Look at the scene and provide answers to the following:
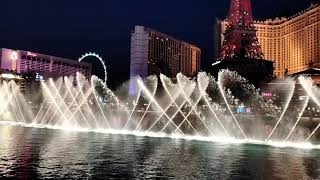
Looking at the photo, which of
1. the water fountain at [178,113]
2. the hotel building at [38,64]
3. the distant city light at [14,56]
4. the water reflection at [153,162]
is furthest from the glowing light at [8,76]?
the water reflection at [153,162]

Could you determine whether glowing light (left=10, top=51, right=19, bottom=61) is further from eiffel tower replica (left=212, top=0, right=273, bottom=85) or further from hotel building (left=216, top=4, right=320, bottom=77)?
→ eiffel tower replica (left=212, top=0, right=273, bottom=85)

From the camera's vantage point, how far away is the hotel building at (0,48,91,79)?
445 ft

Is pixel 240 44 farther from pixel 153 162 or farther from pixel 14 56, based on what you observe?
pixel 153 162

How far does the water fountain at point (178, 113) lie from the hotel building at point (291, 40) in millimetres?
51464

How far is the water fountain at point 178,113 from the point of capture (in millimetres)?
36938

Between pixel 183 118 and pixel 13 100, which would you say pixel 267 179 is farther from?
pixel 13 100

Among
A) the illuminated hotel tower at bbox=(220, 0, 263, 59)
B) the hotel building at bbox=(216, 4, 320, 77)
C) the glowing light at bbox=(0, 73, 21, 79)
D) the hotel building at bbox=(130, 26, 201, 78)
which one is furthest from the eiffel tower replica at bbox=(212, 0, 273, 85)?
the glowing light at bbox=(0, 73, 21, 79)

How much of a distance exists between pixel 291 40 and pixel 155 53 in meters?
41.1

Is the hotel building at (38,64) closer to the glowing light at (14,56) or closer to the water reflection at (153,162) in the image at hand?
the glowing light at (14,56)

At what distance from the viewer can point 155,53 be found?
131250mm

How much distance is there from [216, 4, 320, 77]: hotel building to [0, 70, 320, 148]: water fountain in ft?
169

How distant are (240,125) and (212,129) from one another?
3.80m

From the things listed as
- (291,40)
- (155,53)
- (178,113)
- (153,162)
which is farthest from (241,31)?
(153,162)

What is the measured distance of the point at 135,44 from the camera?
12575 cm
